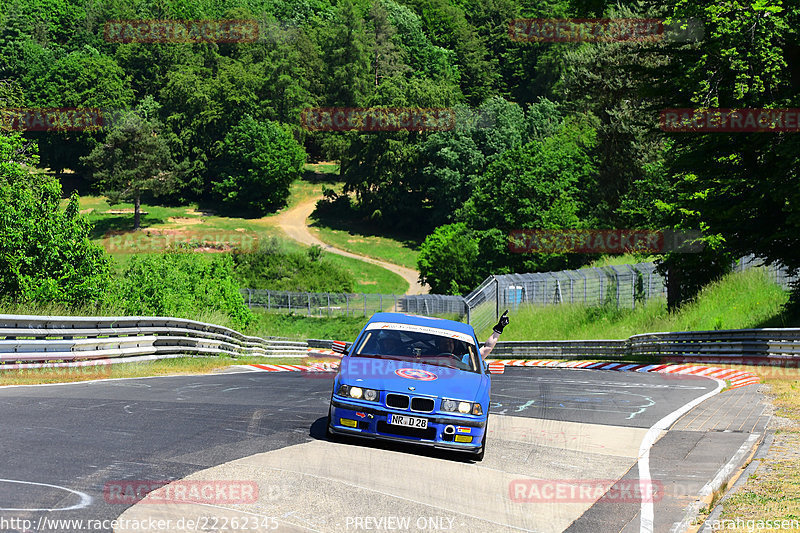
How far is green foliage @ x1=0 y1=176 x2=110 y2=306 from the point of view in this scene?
2264 centimetres

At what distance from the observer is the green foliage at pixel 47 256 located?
74.3 ft

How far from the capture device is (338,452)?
29.8ft

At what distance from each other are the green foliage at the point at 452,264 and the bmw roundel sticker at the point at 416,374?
207ft

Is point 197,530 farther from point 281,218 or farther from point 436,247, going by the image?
point 281,218

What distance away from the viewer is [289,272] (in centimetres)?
8444

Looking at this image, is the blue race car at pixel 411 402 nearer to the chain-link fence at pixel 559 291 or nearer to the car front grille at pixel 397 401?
the car front grille at pixel 397 401

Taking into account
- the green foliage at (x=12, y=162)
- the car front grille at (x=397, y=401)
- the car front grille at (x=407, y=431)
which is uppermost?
the green foliage at (x=12, y=162)

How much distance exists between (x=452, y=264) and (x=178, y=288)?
44.8 meters

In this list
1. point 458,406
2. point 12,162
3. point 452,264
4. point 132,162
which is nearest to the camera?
point 458,406

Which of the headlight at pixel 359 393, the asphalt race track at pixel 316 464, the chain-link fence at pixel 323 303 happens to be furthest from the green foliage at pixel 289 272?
the headlight at pixel 359 393

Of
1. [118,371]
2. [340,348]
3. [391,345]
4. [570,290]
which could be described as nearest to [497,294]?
[570,290]

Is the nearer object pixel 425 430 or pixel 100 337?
pixel 425 430

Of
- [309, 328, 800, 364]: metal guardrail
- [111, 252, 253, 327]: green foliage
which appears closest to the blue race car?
[309, 328, 800, 364]: metal guardrail

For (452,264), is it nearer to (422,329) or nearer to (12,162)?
(12,162)
